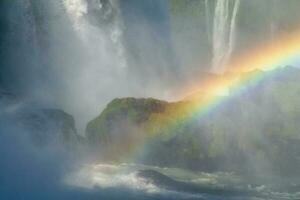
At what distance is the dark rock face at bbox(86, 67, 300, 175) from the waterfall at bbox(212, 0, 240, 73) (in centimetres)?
3155

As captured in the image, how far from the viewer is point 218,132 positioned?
44.5 m

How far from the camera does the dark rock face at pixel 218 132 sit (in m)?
43.9

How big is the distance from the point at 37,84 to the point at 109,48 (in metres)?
7.31

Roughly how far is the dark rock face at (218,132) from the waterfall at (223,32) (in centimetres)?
3155

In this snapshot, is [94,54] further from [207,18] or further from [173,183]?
→ [207,18]

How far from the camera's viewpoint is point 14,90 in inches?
2160

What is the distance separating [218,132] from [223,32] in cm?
3822

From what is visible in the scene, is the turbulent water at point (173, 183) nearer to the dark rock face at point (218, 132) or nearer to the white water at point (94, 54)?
the dark rock face at point (218, 132)

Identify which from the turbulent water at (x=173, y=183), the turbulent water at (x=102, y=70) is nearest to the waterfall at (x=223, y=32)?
the turbulent water at (x=102, y=70)

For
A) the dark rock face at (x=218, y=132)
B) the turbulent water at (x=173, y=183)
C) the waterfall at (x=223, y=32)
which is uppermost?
the waterfall at (x=223, y=32)

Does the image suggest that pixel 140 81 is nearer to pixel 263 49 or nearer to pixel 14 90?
pixel 14 90

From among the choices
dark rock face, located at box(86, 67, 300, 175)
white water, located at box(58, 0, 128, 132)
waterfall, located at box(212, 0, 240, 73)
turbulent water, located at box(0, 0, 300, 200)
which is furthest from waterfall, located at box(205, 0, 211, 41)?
dark rock face, located at box(86, 67, 300, 175)

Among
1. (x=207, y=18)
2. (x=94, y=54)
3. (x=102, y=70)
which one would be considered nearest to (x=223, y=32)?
(x=207, y=18)

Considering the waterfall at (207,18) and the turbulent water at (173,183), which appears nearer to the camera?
the turbulent water at (173,183)
